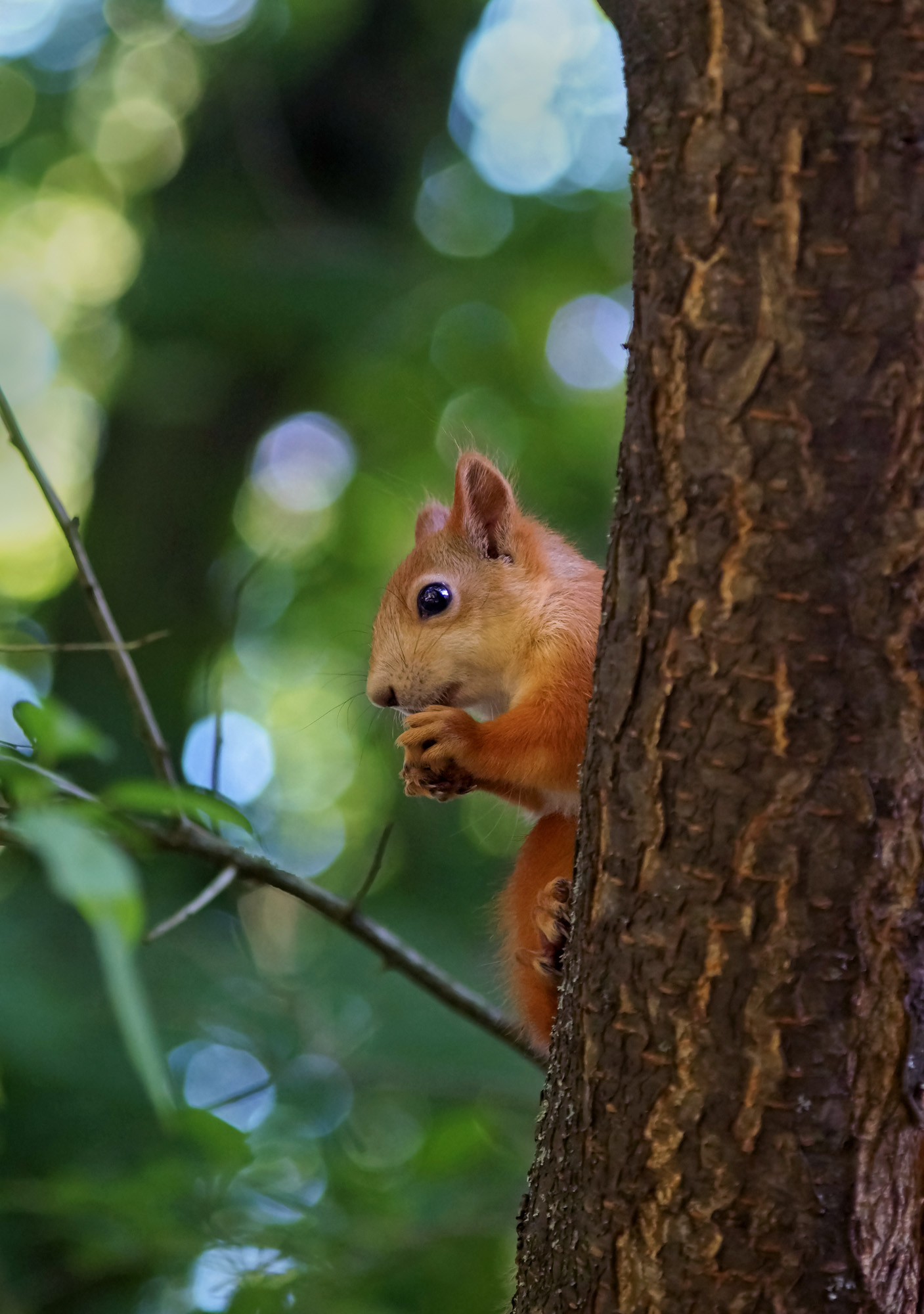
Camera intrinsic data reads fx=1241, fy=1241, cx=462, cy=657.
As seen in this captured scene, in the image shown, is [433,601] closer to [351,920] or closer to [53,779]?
[351,920]

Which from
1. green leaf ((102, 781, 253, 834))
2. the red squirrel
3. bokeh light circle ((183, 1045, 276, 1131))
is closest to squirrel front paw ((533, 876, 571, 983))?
the red squirrel

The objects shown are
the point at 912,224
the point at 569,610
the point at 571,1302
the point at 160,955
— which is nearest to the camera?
the point at 912,224

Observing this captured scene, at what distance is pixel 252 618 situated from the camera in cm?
650

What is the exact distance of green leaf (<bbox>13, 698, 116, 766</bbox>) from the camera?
45.3 inches

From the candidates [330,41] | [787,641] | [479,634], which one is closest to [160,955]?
[479,634]

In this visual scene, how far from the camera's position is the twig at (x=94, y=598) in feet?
5.89

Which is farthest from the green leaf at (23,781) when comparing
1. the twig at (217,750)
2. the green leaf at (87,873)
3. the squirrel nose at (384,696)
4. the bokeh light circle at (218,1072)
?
the bokeh light circle at (218,1072)

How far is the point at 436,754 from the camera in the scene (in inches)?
84.4

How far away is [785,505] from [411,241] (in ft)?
15.6

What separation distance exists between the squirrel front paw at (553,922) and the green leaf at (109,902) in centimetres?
127

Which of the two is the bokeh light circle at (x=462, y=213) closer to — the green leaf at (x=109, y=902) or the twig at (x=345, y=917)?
the twig at (x=345, y=917)

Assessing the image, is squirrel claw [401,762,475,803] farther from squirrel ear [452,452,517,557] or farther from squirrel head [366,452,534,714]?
squirrel ear [452,452,517,557]

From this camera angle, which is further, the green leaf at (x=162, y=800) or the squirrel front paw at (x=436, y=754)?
the squirrel front paw at (x=436, y=754)

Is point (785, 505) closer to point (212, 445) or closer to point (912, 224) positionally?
point (912, 224)
